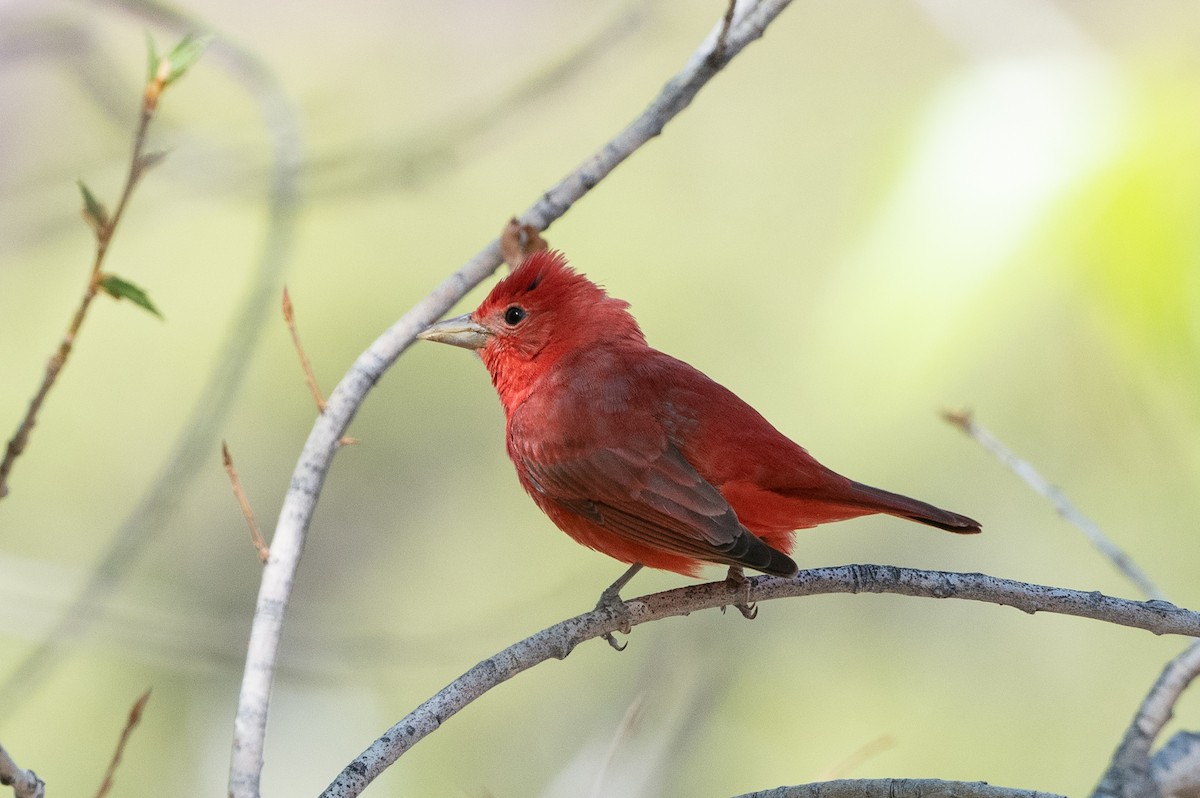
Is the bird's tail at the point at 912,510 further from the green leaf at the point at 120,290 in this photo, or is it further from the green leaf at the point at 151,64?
the green leaf at the point at 151,64

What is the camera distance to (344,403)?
2.62 meters

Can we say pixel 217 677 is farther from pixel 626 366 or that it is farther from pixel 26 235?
pixel 626 366

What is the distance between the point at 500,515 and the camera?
20.1ft

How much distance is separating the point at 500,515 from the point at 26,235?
242 cm

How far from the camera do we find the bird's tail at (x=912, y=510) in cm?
246

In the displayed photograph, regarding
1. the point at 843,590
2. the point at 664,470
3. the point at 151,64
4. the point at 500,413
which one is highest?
the point at 500,413

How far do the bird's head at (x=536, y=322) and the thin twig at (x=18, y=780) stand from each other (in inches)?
59.9

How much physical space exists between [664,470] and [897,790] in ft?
2.71

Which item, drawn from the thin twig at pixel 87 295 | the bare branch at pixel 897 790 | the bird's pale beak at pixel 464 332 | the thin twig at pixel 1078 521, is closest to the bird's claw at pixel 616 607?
the bare branch at pixel 897 790

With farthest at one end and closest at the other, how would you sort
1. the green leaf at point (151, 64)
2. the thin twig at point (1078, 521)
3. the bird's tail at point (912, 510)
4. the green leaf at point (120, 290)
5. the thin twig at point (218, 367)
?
the thin twig at point (218, 367)
the thin twig at point (1078, 521)
the bird's tail at point (912, 510)
the green leaf at point (151, 64)
the green leaf at point (120, 290)

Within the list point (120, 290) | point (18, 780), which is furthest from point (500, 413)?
point (18, 780)

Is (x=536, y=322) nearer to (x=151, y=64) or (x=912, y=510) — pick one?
(x=912, y=510)

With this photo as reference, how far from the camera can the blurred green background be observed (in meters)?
3.69

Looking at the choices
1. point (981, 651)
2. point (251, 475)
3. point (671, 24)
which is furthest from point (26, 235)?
point (981, 651)
